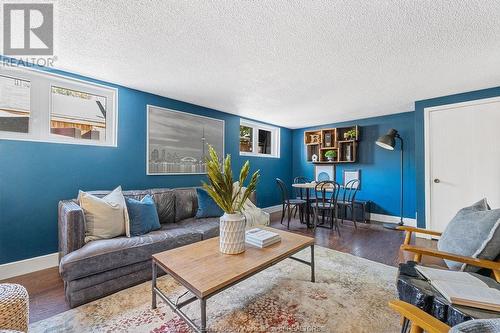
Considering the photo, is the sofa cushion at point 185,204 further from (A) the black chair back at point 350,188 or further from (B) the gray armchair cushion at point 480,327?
(A) the black chair back at point 350,188

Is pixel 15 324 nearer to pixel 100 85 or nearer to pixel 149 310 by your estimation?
pixel 149 310

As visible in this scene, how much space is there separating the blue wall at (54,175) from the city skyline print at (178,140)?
12cm

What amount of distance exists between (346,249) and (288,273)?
1169 mm

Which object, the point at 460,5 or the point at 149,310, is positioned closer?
the point at 460,5

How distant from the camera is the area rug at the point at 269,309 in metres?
1.49

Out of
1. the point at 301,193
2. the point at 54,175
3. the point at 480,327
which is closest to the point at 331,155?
the point at 301,193

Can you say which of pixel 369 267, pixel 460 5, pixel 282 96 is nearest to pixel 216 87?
pixel 282 96

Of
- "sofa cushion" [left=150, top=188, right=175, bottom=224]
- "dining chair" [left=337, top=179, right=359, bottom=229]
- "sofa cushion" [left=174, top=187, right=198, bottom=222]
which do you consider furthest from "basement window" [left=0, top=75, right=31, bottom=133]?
"dining chair" [left=337, top=179, right=359, bottom=229]

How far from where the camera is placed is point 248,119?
4977mm

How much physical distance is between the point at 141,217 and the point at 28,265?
129cm

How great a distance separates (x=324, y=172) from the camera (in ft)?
18.2

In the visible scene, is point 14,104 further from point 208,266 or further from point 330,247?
point 330,247

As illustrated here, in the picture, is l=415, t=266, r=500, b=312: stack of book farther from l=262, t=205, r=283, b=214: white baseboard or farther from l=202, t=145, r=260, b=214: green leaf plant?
l=262, t=205, r=283, b=214: white baseboard

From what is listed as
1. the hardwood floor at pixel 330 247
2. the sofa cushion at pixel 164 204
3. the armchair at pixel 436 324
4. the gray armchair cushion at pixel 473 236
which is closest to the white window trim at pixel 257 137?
the hardwood floor at pixel 330 247
